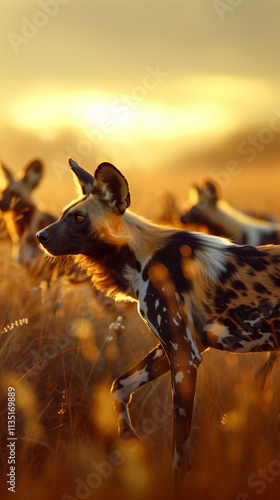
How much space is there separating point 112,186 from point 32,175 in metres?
4.50

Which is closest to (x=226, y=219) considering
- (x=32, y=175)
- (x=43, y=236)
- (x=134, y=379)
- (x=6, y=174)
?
(x=32, y=175)

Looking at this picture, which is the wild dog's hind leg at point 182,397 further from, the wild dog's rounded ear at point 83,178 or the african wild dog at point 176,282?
the wild dog's rounded ear at point 83,178

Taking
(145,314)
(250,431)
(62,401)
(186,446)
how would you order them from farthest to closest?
(62,401)
(250,431)
(145,314)
(186,446)

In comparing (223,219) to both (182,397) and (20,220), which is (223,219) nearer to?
(20,220)

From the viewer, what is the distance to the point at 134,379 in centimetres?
373

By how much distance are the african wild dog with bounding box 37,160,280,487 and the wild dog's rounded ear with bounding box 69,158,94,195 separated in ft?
0.10

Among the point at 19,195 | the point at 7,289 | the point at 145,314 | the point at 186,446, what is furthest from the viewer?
the point at 19,195

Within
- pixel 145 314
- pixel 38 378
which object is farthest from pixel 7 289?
pixel 145 314

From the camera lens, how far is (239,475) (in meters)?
3.61

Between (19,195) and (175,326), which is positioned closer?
(175,326)

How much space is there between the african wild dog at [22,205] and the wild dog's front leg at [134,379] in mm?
3716

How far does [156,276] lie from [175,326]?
0.31 m

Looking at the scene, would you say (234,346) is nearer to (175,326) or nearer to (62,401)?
(175,326)

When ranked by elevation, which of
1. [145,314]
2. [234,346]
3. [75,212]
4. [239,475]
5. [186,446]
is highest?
[75,212]
